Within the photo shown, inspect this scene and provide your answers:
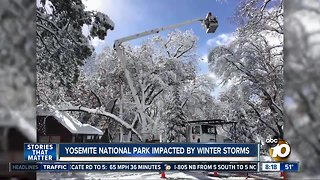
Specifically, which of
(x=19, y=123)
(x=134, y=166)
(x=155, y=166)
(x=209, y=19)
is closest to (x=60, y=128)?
(x=19, y=123)

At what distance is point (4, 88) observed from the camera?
3.45m

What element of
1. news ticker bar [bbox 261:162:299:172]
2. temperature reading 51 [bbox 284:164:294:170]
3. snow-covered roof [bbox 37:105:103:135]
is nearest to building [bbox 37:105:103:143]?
snow-covered roof [bbox 37:105:103:135]

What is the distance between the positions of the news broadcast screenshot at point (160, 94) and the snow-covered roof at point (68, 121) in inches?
0.4

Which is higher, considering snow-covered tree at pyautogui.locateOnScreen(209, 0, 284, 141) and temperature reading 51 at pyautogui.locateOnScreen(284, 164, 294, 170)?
snow-covered tree at pyautogui.locateOnScreen(209, 0, 284, 141)

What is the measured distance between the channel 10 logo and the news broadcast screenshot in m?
0.01

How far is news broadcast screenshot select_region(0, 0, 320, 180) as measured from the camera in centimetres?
338

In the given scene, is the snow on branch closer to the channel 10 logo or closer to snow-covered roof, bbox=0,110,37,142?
snow-covered roof, bbox=0,110,37,142

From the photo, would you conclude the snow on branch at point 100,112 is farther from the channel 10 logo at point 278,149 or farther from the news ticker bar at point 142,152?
the channel 10 logo at point 278,149

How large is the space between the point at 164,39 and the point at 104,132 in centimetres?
124

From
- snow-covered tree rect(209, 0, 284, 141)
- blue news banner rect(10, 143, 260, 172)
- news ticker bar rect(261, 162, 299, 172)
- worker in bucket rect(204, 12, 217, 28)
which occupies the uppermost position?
worker in bucket rect(204, 12, 217, 28)

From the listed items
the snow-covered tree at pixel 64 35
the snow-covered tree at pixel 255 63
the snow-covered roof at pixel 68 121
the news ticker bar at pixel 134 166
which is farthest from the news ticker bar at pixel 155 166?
the snow-covered tree at pixel 64 35

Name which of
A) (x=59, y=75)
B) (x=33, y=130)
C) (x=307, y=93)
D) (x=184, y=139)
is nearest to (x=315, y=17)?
(x=307, y=93)

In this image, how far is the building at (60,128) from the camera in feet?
11.3

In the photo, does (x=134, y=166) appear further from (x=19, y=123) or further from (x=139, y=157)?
(x=19, y=123)
